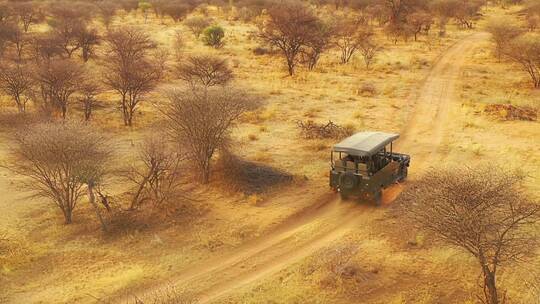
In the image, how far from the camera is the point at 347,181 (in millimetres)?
18719

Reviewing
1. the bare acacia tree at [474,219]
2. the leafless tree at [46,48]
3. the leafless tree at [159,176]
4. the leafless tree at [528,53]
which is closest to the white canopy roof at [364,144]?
the bare acacia tree at [474,219]

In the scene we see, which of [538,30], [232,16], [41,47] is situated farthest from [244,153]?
[232,16]

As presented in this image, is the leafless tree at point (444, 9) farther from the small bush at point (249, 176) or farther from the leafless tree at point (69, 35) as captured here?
the small bush at point (249, 176)

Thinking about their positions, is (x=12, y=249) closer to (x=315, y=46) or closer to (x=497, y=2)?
(x=315, y=46)

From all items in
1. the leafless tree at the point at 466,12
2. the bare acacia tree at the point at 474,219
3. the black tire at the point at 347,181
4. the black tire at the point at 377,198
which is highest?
the leafless tree at the point at 466,12

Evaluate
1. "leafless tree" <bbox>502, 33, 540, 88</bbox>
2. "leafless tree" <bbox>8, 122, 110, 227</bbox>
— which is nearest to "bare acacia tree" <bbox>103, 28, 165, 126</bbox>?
"leafless tree" <bbox>8, 122, 110, 227</bbox>

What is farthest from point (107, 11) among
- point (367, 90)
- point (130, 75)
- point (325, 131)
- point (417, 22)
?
point (325, 131)

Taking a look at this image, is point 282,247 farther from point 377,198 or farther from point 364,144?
point 364,144

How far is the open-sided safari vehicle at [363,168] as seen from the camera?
18.4 meters

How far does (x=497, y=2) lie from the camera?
91.4 metres

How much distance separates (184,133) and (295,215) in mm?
6076

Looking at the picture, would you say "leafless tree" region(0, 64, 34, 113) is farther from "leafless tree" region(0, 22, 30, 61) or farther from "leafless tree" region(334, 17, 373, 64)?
"leafless tree" region(334, 17, 373, 64)

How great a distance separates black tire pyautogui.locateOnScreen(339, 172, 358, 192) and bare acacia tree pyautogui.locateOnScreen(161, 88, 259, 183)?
5.41 metres

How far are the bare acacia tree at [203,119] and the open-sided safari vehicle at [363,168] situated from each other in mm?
4996
